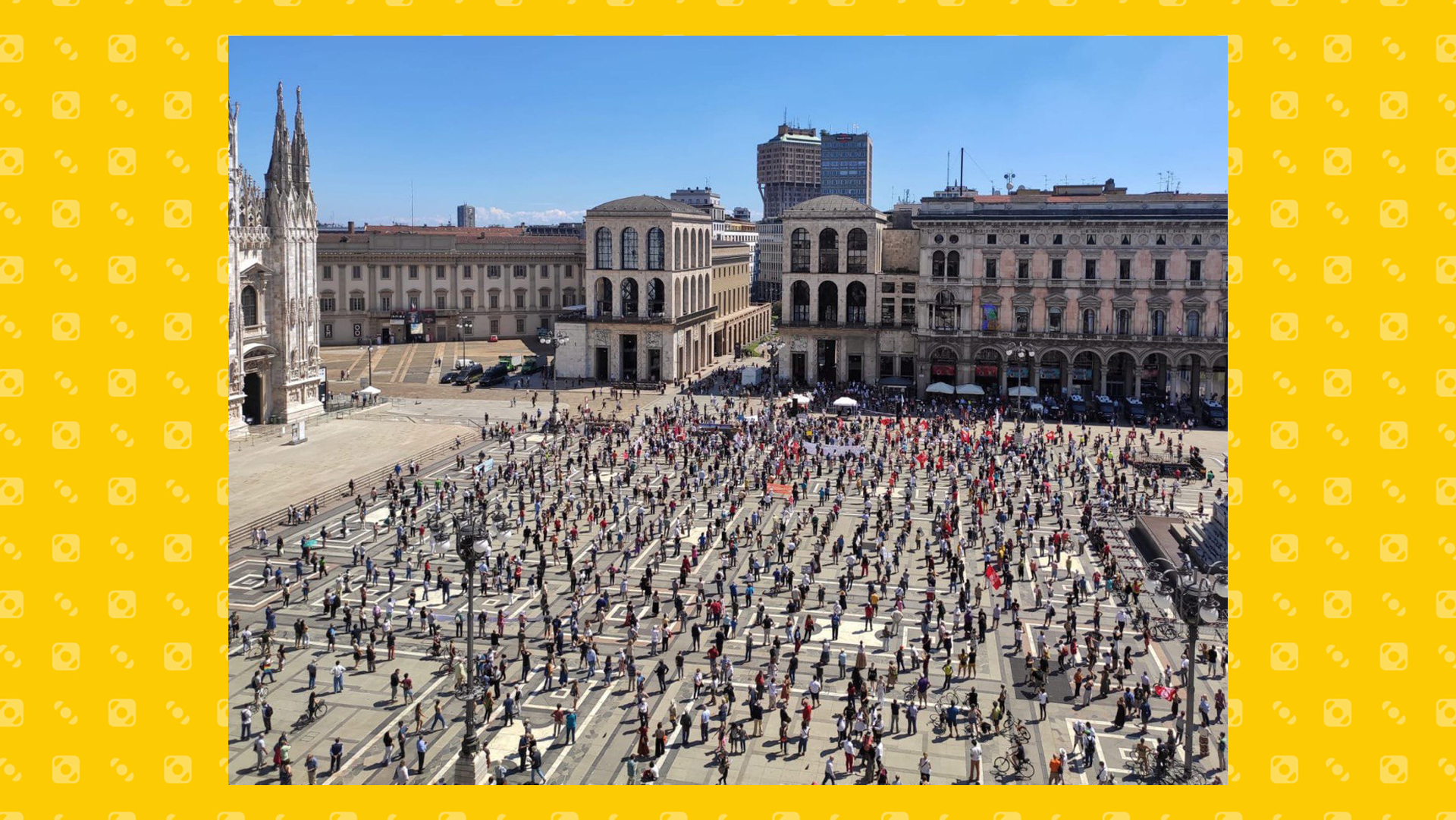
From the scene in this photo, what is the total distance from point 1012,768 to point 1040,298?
5587cm

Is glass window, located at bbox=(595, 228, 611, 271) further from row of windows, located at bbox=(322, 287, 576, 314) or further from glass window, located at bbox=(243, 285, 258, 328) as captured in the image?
glass window, located at bbox=(243, 285, 258, 328)

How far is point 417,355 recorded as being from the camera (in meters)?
99.0

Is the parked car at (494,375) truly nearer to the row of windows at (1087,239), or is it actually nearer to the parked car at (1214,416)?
the row of windows at (1087,239)

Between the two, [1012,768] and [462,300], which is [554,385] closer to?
[462,300]

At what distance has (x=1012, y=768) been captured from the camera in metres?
24.3

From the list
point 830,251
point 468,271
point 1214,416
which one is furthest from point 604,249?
point 1214,416

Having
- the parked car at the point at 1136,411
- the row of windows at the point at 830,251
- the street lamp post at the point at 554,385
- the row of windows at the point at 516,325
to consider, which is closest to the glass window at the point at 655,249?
the street lamp post at the point at 554,385

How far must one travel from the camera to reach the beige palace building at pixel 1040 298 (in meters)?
73.1

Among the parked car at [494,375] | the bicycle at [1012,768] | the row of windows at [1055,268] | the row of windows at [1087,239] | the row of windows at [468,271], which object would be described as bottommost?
the bicycle at [1012,768]

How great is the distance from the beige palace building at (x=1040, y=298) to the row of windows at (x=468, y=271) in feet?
125

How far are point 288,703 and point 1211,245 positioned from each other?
6409 cm

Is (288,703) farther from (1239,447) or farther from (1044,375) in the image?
(1044,375)

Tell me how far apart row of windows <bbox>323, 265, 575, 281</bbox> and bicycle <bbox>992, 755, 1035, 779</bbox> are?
300 feet
